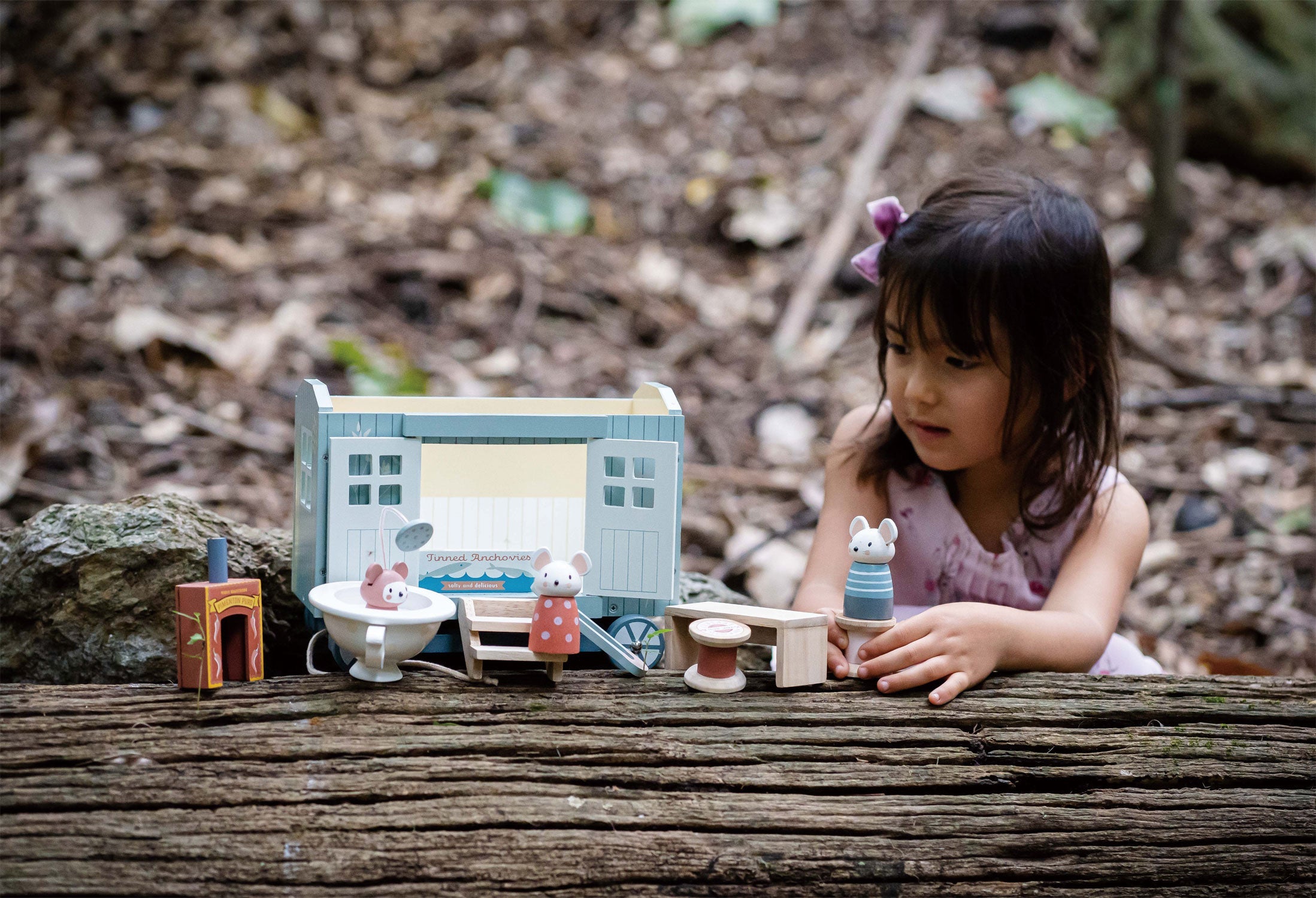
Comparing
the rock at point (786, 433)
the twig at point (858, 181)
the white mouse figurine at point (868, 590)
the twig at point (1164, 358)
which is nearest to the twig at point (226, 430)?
the rock at point (786, 433)

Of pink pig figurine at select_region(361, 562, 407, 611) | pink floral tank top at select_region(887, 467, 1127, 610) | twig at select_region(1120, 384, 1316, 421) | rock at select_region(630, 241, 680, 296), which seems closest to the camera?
pink pig figurine at select_region(361, 562, 407, 611)

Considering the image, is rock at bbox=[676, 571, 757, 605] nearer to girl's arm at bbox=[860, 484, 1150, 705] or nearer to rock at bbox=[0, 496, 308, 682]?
girl's arm at bbox=[860, 484, 1150, 705]

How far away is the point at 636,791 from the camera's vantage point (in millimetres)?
1551

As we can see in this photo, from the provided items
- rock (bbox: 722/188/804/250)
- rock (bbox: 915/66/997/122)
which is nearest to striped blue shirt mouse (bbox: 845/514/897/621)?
rock (bbox: 722/188/804/250)

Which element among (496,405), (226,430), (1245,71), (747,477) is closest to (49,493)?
(226,430)

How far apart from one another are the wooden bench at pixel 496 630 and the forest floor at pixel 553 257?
1420 mm

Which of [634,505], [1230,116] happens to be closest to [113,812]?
[634,505]

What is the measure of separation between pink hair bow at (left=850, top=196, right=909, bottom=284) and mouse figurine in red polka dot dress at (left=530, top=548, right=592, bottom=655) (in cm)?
93

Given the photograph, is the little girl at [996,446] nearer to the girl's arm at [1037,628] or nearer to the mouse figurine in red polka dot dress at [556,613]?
the girl's arm at [1037,628]

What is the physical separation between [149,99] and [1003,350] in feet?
16.6

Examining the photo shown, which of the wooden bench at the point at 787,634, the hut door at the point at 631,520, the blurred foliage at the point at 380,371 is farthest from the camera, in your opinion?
the blurred foliage at the point at 380,371

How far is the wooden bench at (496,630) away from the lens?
1.72 m

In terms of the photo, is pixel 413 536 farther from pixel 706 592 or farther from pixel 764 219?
pixel 764 219

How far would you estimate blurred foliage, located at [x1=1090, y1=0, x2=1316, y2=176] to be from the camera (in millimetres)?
5758
